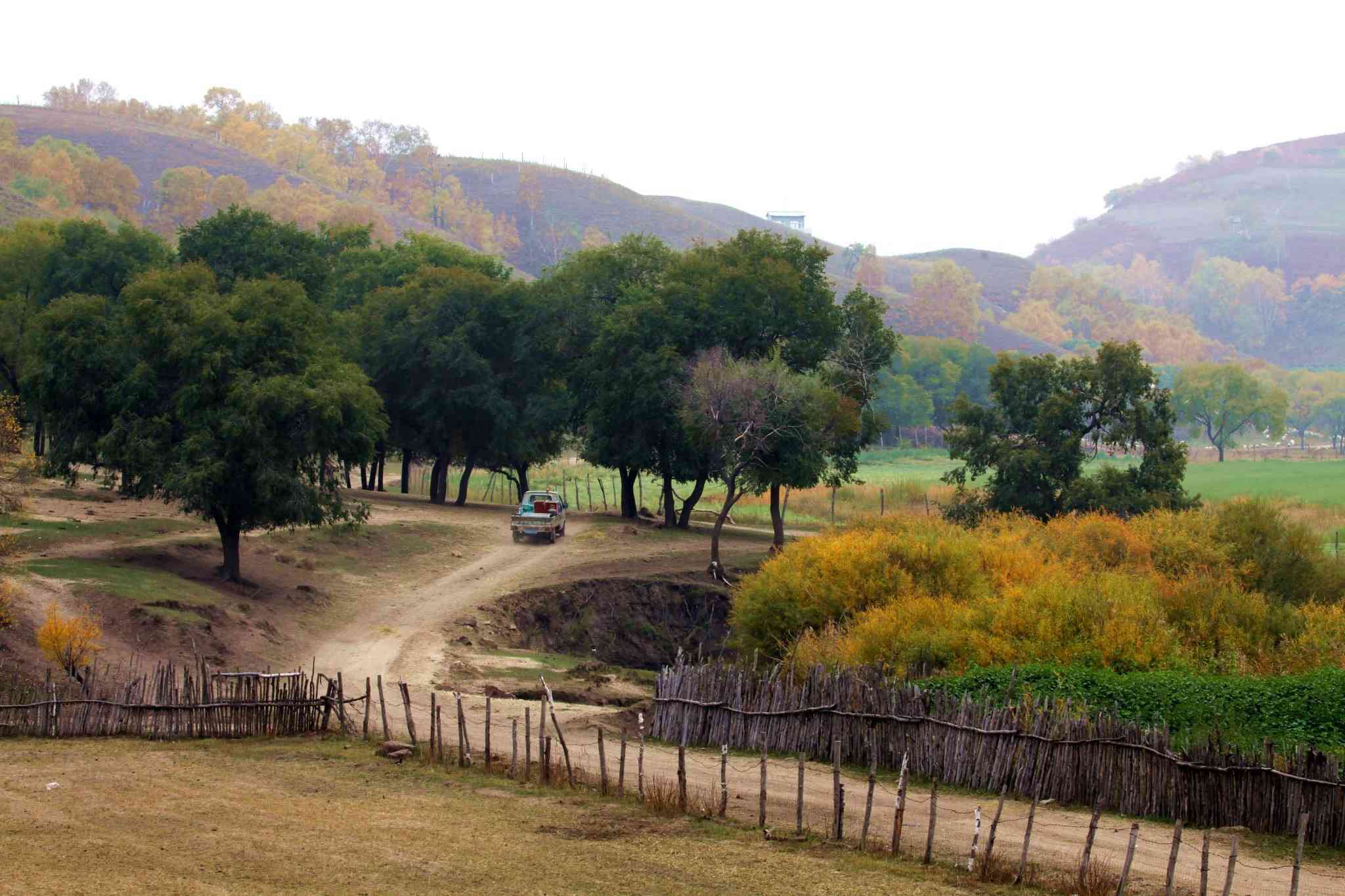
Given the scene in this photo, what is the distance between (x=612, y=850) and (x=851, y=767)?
673cm

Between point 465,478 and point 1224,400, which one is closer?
point 465,478

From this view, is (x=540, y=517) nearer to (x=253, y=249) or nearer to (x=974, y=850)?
(x=253, y=249)

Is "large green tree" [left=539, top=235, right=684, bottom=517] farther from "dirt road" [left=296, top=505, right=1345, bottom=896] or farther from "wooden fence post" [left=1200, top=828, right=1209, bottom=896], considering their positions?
"wooden fence post" [left=1200, top=828, right=1209, bottom=896]

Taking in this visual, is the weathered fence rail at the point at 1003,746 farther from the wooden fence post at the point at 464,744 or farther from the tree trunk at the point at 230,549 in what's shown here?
the tree trunk at the point at 230,549

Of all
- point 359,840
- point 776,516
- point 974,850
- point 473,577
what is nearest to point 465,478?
point 776,516

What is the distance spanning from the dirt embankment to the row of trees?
18.4 feet

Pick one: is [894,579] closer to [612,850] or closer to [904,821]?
[904,821]

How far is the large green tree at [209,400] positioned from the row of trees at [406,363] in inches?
2.7

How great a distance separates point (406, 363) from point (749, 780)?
39.5 m

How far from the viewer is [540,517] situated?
48.8 meters

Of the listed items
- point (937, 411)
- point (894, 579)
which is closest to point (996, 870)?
point (894, 579)

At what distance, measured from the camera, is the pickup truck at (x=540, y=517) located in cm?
4866

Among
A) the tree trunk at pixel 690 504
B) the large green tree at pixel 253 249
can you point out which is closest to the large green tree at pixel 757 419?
the tree trunk at pixel 690 504

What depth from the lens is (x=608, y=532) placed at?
169 ft
